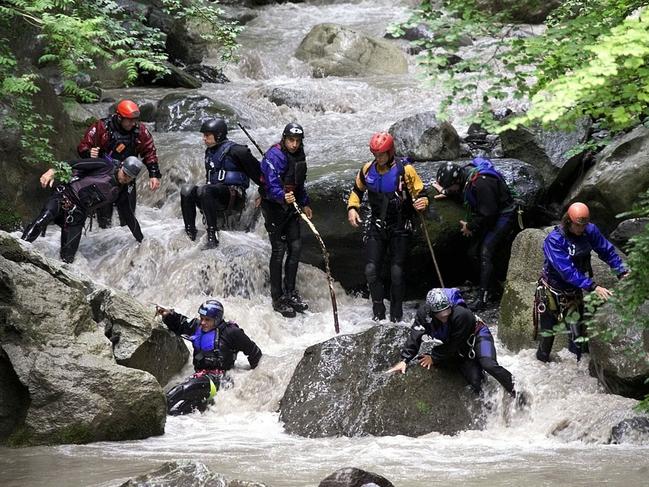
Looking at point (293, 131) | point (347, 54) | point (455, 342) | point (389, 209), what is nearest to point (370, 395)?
point (455, 342)

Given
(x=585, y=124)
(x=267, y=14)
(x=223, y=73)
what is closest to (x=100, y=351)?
(x=585, y=124)

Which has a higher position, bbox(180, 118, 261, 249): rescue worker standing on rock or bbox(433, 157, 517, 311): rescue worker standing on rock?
bbox(180, 118, 261, 249): rescue worker standing on rock

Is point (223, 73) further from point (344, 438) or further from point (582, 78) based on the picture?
point (582, 78)

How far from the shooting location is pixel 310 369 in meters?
8.73

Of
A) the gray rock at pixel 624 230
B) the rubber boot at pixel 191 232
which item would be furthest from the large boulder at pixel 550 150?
the rubber boot at pixel 191 232

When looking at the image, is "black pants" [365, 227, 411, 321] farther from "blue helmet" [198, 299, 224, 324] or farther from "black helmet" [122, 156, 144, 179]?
"black helmet" [122, 156, 144, 179]

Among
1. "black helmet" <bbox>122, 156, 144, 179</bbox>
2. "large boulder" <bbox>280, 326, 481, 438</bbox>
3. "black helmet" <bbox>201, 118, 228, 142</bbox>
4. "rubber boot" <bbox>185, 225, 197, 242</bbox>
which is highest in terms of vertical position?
"black helmet" <bbox>201, 118, 228, 142</bbox>

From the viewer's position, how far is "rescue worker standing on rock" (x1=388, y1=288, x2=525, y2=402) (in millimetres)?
8073

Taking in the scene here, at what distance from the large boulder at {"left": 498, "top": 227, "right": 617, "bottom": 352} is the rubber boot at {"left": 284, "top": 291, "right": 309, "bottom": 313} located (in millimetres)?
2500

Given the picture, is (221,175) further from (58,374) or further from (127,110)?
(58,374)

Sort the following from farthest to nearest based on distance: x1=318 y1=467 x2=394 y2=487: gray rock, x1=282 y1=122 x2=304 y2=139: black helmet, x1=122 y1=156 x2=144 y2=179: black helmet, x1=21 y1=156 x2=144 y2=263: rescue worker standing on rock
→ x1=21 y1=156 x2=144 y2=263: rescue worker standing on rock, x1=122 y1=156 x2=144 y2=179: black helmet, x1=282 y1=122 x2=304 y2=139: black helmet, x1=318 y1=467 x2=394 y2=487: gray rock

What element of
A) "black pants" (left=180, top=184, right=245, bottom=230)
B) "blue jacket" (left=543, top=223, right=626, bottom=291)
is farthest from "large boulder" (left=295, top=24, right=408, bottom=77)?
"blue jacket" (left=543, top=223, right=626, bottom=291)

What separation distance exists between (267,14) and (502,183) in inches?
698

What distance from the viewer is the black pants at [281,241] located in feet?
35.2
